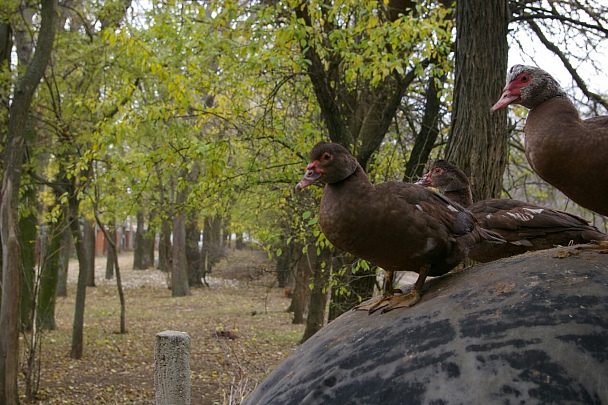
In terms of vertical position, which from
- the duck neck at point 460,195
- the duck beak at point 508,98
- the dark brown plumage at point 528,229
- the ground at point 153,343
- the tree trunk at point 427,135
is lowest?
the ground at point 153,343

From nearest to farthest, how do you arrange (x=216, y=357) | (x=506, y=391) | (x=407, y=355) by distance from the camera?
(x=506, y=391), (x=407, y=355), (x=216, y=357)

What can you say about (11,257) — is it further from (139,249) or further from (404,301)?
(139,249)

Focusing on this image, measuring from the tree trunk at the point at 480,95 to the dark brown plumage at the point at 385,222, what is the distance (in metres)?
2.31

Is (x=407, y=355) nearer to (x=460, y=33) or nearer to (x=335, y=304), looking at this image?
(x=460, y=33)

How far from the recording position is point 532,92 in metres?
2.82

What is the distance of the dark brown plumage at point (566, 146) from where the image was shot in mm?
2490

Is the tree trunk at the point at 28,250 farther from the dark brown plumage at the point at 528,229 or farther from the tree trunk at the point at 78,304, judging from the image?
the dark brown plumage at the point at 528,229

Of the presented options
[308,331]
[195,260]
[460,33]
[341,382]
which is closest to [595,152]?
[341,382]

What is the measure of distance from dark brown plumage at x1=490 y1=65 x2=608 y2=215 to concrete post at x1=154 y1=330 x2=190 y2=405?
2.42 metres

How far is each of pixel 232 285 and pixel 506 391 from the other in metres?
25.9

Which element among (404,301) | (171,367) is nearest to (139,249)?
(171,367)

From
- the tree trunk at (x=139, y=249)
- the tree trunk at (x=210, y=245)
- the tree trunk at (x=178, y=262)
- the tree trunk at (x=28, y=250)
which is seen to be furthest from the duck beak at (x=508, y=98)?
the tree trunk at (x=139, y=249)

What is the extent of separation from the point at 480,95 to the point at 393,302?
2.95 m

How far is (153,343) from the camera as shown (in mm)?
13430
